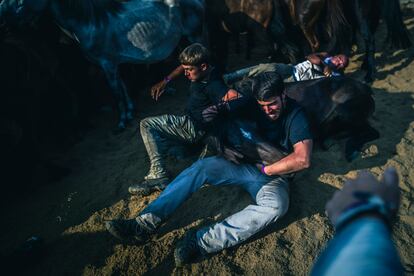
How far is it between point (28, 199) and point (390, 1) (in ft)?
20.9

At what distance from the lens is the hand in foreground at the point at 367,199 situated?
101cm

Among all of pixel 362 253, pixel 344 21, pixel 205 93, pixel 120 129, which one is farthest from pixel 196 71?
pixel 344 21

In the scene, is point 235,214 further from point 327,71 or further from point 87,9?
point 87,9

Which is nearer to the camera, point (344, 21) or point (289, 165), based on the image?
point (289, 165)

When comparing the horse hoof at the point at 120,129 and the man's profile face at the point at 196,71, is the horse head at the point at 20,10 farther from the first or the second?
the man's profile face at the point at 196,71

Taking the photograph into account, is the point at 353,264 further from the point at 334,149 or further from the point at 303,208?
the point at 334,149

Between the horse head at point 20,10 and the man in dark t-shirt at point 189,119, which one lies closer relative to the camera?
the man in dark t-shirt at point 189,119

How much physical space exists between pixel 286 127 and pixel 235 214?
0.90m

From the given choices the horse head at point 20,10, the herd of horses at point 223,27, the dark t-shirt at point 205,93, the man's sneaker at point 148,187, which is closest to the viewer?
the dark t-shirt at point 205,93

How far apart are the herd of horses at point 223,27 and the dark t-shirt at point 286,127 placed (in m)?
0.99

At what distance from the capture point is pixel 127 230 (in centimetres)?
295

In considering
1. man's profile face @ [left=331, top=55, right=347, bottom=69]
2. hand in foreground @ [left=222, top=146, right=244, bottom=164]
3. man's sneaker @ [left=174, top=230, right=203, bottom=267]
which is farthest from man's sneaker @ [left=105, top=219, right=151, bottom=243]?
man's profile face @ [left=331, top=55, right=347, bottom=69]

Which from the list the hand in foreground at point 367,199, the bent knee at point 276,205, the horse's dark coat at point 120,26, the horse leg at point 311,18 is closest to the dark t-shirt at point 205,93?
the bent knee at point 276,205

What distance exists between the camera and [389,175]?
110 cm
